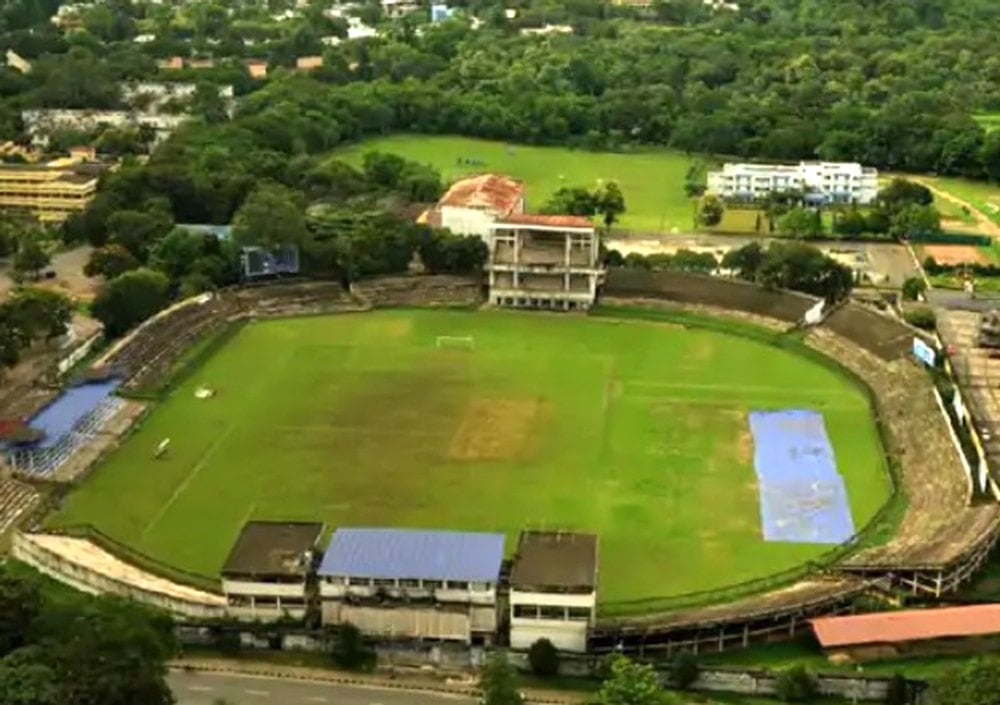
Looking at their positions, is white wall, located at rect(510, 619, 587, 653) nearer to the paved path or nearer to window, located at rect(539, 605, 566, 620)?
window, located at rect(539, 605, 566, 620)

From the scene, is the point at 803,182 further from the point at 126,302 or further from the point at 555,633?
the point at 555,633

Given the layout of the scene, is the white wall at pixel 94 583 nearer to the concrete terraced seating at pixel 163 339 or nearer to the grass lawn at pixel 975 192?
the concrete terraced seating at pixel 163 339

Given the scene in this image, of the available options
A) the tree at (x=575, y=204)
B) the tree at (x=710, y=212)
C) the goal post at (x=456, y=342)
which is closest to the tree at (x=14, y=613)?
the goal post at (x=456, y=342)

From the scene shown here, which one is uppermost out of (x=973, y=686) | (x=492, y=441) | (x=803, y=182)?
(x=973, y=686)

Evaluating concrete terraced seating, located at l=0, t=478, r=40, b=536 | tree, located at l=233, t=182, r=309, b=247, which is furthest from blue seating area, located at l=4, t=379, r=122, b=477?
tree, located at l=233, t=182, r=309, b=247

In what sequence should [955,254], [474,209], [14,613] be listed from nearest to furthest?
1. [14,613]
2. [474,209]
3. [955,254]

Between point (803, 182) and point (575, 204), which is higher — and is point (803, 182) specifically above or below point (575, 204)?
below

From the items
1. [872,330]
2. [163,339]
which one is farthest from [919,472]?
[163,339]
